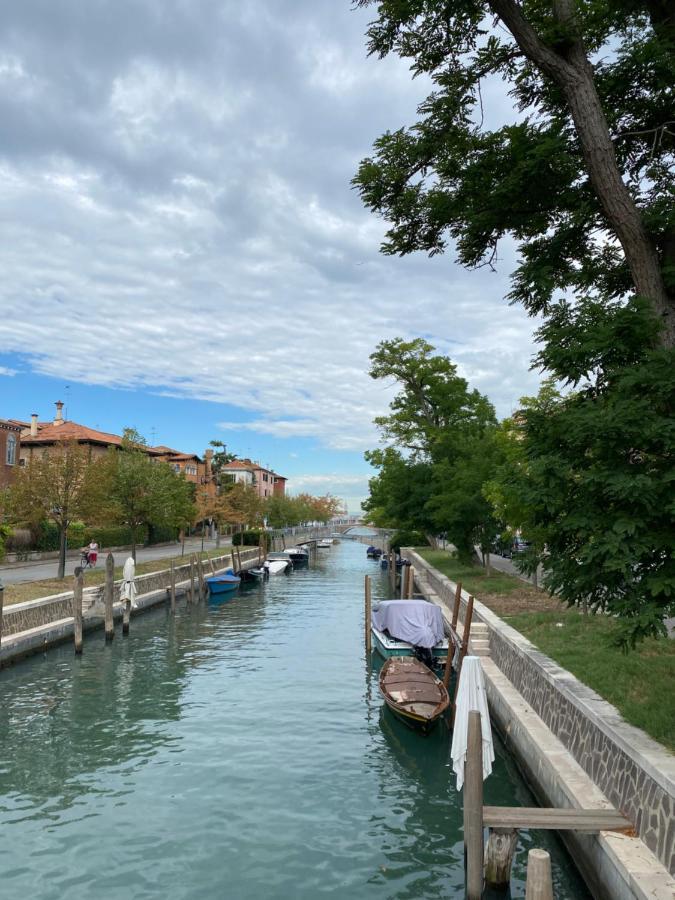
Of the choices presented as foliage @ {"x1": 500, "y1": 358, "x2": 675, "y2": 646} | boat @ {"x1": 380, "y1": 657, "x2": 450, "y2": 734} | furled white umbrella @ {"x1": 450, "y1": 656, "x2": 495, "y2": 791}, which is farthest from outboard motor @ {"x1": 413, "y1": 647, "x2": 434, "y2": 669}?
foliage @ {"x1": 500, "y1": 358, "x2": 675, "y2": 646}

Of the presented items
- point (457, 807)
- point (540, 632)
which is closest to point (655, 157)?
point (540, 632)

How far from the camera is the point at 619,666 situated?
12.7m

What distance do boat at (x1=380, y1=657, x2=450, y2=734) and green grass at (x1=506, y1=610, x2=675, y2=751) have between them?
2.54m

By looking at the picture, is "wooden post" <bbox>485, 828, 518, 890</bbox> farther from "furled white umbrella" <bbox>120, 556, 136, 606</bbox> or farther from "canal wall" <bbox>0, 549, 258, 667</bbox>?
"furled white umbrella" <bbox>120, 556, 136, 606</bbox>

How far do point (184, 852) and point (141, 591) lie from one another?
24354mm

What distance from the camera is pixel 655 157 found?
42.9ft

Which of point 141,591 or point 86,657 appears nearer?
point 86,657

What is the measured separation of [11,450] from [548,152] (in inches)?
2124

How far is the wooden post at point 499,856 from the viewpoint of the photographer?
329 inches

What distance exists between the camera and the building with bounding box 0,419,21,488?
55.0 metres

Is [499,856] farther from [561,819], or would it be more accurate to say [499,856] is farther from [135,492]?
[135,492]

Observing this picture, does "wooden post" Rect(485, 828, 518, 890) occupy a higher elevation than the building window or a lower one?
lower

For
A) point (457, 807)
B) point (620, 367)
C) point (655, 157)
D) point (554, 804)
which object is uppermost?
point (655, 157)

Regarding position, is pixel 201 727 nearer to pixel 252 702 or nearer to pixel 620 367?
pixel 252 702
